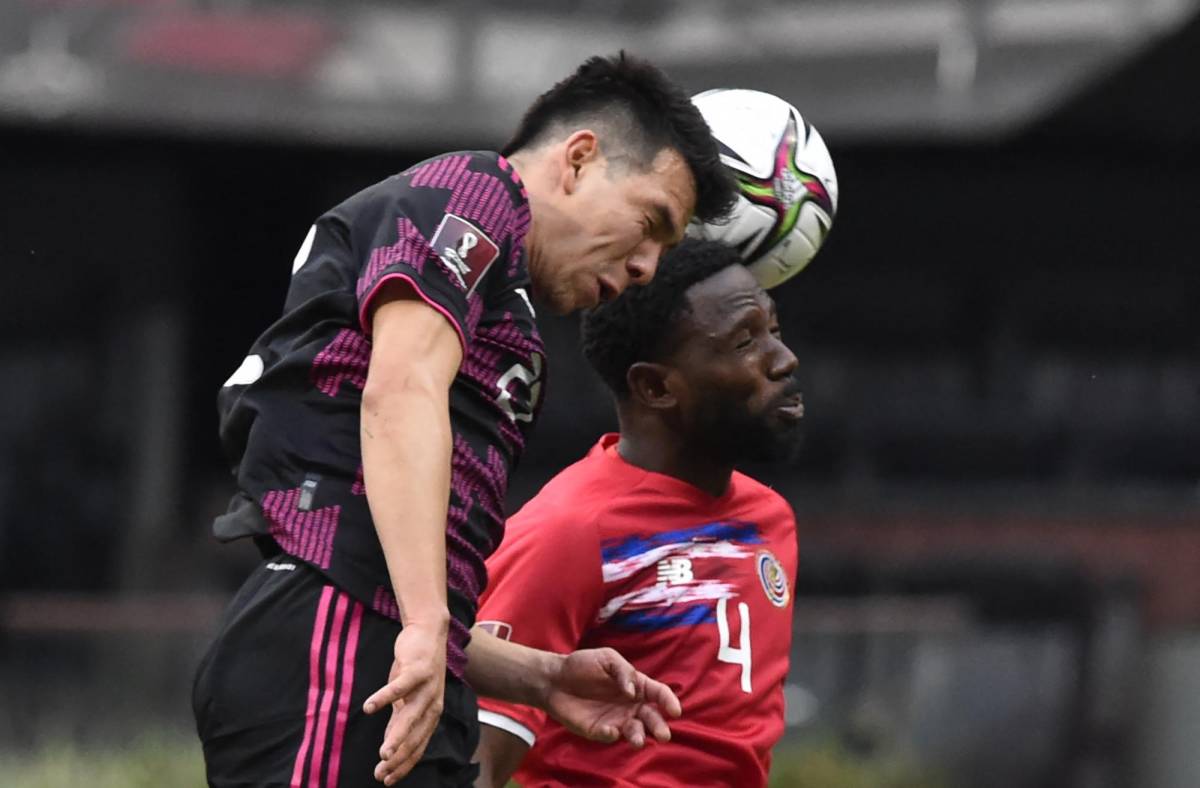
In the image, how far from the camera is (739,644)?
3451 mm

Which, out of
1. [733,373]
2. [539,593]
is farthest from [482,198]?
[733,373]

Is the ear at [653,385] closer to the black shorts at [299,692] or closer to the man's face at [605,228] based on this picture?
the man's face at [605,228]

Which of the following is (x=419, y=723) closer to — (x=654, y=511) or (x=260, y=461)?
(x=260, y=461)

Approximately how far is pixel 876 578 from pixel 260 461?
31.3ft

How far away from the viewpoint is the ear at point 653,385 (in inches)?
143

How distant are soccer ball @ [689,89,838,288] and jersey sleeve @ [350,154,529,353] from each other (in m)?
0.96

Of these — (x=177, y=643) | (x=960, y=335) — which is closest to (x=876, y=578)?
(x=960, y=335)

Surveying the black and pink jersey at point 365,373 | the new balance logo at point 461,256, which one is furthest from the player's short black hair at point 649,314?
the new balance logo at point 461,256

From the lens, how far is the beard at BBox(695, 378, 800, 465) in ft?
11.8

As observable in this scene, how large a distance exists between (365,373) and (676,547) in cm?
108

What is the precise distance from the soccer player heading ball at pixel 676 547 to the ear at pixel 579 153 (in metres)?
0.85

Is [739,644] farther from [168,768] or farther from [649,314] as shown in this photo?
[168,768]

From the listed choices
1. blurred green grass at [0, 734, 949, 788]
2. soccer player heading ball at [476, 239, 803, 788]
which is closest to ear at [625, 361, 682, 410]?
soccer player heading ball at [476, 239, 803, 788]

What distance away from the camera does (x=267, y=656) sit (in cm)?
253
